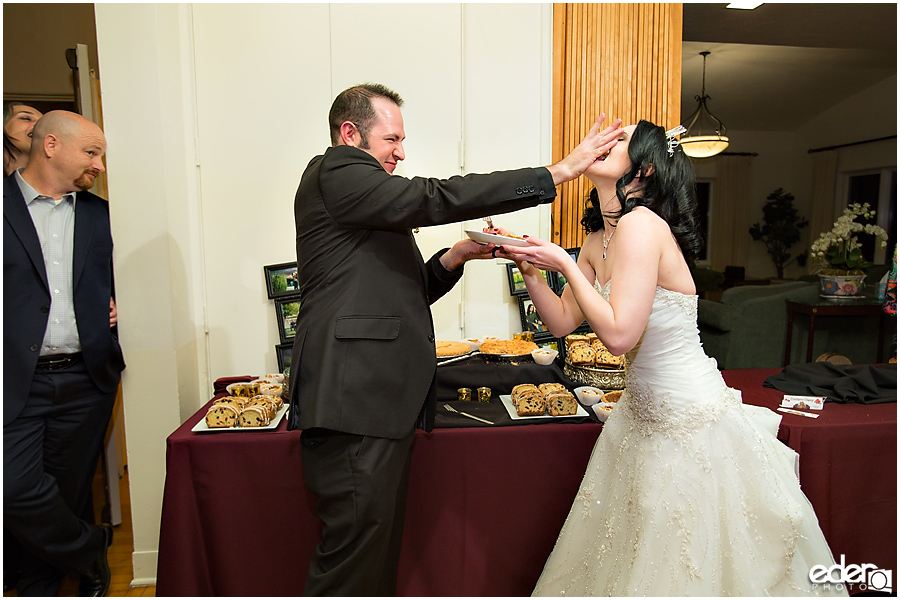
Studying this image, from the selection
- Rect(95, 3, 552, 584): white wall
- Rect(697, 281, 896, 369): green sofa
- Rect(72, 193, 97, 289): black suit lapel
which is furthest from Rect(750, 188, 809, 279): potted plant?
Rect(72, 193, 97, 289): black suit lapel

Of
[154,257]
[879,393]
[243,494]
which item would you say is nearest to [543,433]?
[243,494]

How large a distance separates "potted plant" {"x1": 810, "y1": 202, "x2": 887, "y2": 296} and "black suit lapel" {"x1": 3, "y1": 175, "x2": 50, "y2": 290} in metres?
5.24

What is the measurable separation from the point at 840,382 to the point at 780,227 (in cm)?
916

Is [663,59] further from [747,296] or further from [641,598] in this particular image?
[747,296]

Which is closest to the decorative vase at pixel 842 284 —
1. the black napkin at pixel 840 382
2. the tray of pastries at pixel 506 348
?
the black napkin at pixel 840 382

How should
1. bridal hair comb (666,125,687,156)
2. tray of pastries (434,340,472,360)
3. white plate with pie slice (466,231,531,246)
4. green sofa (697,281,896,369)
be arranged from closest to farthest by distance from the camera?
white plate with pie slice (466,231,531,246) → bridal hair comb (666,125,687,156) → tray of pastries (434,340,472,360) → green sofa (697,281,896,369)

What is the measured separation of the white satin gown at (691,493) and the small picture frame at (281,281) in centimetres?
187

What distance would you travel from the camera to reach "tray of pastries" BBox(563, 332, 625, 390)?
107 inches

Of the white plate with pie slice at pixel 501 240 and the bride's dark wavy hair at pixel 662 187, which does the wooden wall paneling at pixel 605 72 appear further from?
the white plate with pie slice at pixel 501 240

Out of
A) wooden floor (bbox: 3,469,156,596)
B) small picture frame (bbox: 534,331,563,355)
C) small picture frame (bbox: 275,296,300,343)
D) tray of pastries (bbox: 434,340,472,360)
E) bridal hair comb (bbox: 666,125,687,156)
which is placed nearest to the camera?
Answer: bridal hair comb (bbox: 666,125,687,156)

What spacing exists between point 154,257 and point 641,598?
7.64 ft

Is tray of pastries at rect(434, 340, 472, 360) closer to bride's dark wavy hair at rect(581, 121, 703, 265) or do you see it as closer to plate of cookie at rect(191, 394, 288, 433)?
plate of cookie at rect(191, 394, 288, 433)

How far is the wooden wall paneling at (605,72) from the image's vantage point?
11.0 ft

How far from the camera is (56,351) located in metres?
Answer: 2.29
